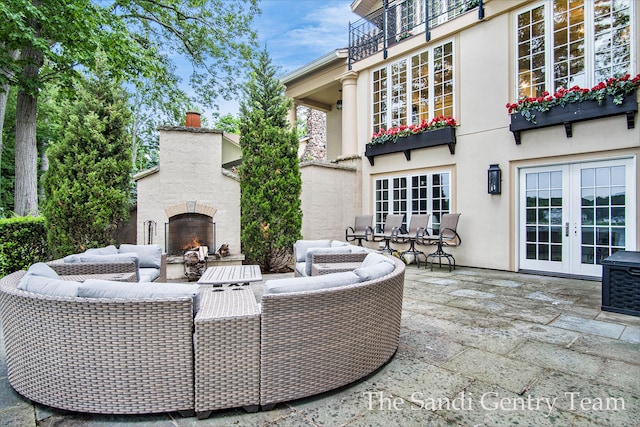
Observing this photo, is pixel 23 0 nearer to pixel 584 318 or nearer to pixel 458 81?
pixel 458 81

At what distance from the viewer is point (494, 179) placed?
6426 mm

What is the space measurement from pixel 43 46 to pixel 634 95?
9678 mm

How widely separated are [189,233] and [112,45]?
4.18 meters

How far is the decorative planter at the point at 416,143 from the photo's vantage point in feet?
23.2

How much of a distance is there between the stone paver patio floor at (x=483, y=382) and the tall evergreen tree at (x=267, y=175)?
324cm

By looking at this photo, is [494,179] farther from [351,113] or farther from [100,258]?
[100,258]

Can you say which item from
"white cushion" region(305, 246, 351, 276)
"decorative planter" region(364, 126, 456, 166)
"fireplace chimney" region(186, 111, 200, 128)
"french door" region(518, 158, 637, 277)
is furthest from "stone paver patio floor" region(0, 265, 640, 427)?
"fireplace chimney" region(186, 111, 200, 128)

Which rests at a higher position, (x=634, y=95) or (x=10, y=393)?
(x=634, y=95)

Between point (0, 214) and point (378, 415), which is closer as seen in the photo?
point (378, 415)

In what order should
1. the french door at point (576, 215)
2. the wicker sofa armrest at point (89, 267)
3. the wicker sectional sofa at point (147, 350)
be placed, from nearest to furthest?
the wicker sectional sofa at point (147, 350), the wicker sofa armrest at point (89, 267), the french door at point (576, 215)

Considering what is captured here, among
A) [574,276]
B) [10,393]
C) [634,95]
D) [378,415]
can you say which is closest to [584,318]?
[574,276]

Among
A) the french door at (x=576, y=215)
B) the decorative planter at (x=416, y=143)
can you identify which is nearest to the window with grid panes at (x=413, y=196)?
the decorative planter at (x=416, y=143)

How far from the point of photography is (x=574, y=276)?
5602 mm

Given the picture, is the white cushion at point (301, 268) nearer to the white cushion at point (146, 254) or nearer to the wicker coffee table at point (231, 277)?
the wicker coffee table at point (231, 277)
